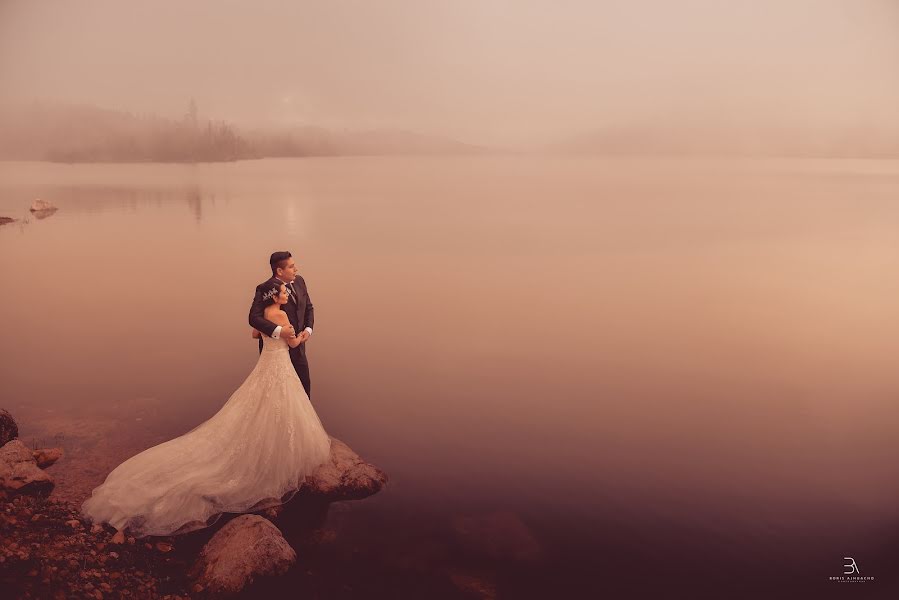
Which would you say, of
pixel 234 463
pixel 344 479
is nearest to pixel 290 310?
pixel 234 463

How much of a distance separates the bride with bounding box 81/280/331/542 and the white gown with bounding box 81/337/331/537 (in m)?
0.01

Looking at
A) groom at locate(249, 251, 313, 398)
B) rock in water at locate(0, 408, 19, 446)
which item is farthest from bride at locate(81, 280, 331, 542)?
rock in water at locate(0, 408, 19, 446)

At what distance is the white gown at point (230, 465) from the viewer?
693 cm

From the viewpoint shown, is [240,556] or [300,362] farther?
[300,362]

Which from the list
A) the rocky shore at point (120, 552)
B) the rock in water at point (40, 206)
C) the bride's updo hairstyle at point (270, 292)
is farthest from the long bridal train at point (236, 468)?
the rock in water at point (40, 206)

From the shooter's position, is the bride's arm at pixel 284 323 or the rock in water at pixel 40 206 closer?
the bride's arm at pixel 284 323

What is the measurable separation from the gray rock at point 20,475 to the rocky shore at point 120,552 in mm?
10

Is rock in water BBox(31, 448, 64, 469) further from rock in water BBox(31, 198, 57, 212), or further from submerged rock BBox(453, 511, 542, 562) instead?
rock in water BBox(31, 198, 57, 212)

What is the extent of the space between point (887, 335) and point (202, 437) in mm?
17068

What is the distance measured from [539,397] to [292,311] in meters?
5.29

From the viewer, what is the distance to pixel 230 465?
750 cm

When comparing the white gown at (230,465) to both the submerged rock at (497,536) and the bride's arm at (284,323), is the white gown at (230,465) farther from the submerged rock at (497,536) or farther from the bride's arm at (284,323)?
the submerged rock at (497,536)

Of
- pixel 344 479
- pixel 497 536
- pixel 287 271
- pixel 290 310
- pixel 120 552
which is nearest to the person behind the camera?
pixel 120 552

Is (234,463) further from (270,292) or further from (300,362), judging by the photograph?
(270,292)
